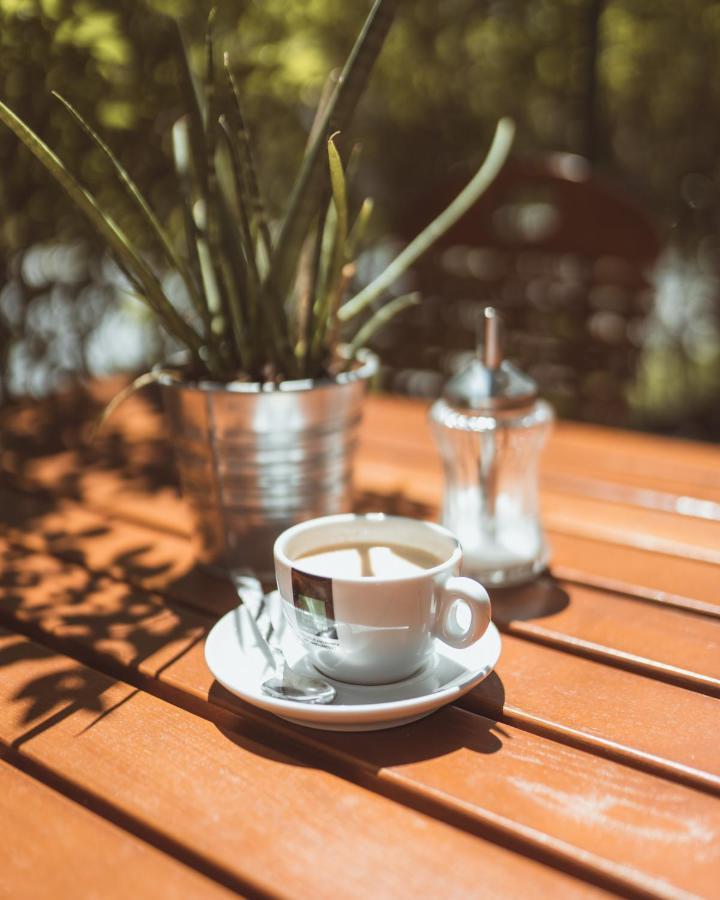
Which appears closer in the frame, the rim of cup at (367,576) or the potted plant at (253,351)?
the rim of cup at (367,576)

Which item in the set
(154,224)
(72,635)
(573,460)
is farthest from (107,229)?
(573,460)

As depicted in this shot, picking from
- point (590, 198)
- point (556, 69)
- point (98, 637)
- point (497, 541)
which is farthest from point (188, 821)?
point (556, 69)

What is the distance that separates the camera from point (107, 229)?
81 centimetres

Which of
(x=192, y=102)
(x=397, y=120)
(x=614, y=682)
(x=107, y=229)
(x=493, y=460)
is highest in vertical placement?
(x=397, y=120)

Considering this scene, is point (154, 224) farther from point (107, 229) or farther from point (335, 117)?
point (335, 117)

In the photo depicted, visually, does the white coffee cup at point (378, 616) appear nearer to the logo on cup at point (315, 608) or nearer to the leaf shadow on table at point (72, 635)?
the logo on cup at point (315, 608)

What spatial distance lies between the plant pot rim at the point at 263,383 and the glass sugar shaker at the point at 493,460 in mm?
87

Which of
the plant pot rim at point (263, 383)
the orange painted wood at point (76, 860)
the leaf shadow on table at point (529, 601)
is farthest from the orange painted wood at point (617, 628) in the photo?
the orange painted wood at point (76, 860)

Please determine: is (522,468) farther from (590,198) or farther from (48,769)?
(590,198)

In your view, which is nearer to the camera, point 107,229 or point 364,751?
point 364,751

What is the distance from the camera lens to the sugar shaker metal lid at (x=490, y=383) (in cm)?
90

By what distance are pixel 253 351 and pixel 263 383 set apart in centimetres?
4

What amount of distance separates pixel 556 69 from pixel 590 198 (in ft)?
4.01

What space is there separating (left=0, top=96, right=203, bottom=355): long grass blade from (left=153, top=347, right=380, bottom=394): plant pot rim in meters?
0.04
